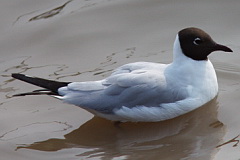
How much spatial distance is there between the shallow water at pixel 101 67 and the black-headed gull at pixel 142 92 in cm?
22

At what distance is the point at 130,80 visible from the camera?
20.3 feet

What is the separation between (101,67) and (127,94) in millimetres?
1481

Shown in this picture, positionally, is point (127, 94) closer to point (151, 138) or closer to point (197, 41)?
point (151, 138)

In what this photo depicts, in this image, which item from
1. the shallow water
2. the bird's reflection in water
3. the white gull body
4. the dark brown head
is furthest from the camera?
the dark brown head

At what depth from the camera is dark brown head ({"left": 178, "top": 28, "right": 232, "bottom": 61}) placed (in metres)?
6.53

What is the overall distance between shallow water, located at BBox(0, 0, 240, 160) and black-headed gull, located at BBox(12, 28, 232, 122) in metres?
0.22

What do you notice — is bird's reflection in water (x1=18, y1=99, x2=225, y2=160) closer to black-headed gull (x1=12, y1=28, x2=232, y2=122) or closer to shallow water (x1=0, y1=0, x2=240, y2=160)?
shallow water (x1=0, y1=0, x2=240, y2=160)

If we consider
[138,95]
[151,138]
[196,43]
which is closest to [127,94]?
[138,95]

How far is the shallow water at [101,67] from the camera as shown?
6.08m

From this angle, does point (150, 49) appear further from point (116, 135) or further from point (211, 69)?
point (116, 135)

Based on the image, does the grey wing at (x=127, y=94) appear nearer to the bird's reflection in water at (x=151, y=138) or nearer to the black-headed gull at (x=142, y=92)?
the black-headed gull at (x=142, y=92)

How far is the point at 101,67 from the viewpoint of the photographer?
7605 mm

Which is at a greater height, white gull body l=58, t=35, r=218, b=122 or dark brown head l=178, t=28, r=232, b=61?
dark brown head l=178, t=28, r=232, b=61

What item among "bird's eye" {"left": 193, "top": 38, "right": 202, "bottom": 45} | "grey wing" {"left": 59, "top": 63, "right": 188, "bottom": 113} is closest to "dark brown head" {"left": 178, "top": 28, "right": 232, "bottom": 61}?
"bird's eye" {"left": 193, "top": 38, "right": 202, "bottom": 45}
